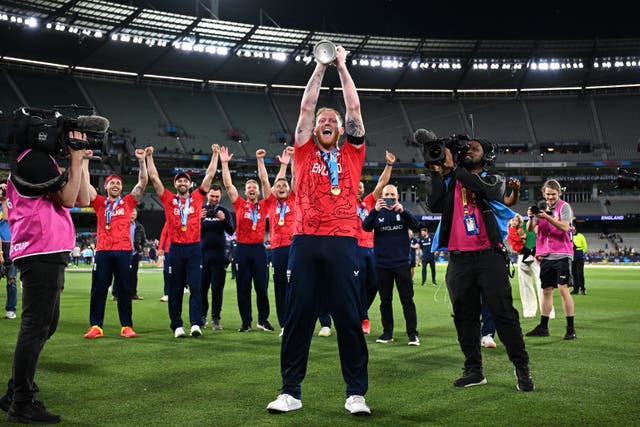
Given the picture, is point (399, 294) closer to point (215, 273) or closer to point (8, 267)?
point (215, 273)

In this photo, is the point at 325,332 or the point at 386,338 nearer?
the point at 386,338

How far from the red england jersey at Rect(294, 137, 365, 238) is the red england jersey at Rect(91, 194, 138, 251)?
4.89 metres

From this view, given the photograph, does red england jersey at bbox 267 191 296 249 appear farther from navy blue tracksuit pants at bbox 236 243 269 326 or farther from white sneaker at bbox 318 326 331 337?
white sneaker at bbox 318 326 331 337

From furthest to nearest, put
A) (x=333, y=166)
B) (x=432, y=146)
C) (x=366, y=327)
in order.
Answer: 1. (x=366, y=327)
2. (x=432, y=146)
3. (x=333, y=166)

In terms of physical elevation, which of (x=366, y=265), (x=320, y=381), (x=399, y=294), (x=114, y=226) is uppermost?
(x=114, y=226)

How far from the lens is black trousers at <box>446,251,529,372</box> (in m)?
5.38

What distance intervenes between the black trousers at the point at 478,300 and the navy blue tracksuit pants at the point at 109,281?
511 centimetres

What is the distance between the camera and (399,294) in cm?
815

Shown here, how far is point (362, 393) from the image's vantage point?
4449mm

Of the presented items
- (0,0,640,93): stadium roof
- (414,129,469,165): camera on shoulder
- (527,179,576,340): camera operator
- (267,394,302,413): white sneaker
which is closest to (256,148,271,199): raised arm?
(414,129,469,165): camera on shoulder

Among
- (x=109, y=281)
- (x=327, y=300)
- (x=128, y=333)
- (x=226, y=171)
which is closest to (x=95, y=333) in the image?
(x=128, y=333)

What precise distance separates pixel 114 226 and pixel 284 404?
534cm

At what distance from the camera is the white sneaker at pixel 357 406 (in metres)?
4.30

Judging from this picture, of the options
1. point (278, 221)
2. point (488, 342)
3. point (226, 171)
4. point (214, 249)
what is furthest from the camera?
point (214, 249)
